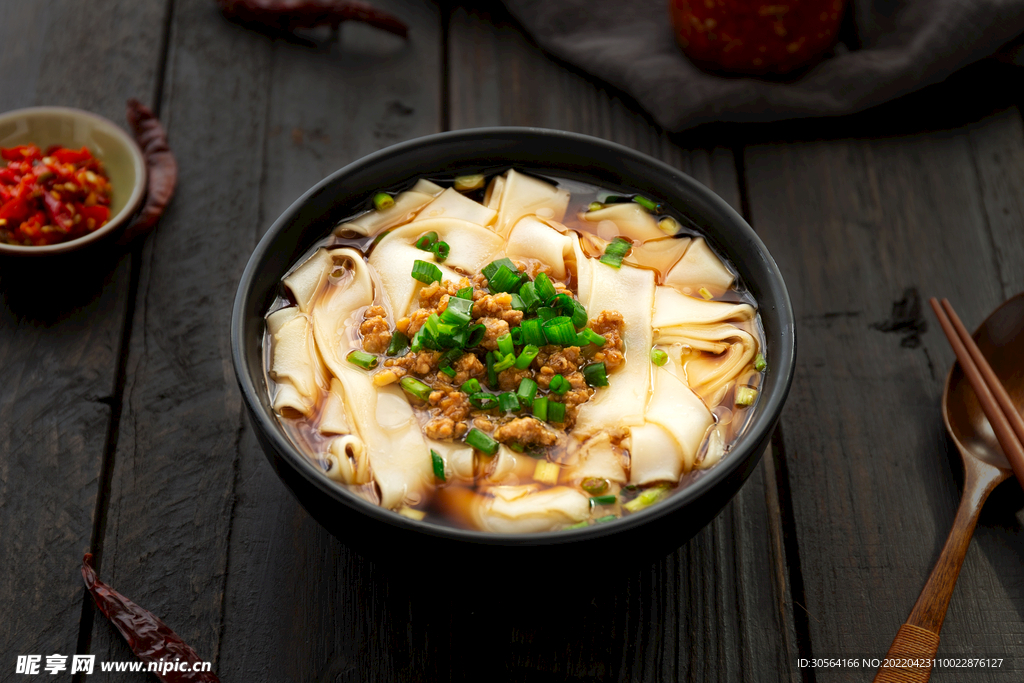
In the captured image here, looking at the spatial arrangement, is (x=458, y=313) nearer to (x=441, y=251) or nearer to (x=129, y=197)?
(x=441, y=251)

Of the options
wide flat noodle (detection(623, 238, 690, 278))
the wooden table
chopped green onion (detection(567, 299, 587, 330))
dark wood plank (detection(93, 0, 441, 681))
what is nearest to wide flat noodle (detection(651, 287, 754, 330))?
wide flat noodle (detection(623, 238, 690, 278))

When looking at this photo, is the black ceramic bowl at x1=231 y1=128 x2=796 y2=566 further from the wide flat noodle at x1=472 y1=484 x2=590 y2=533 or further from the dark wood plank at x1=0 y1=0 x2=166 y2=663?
the dark wood plank at x1=0 y1=0 x2=166 y2=663

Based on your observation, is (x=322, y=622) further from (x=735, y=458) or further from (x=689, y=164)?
(x=689, y=164)

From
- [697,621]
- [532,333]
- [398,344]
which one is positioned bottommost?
[697,621]

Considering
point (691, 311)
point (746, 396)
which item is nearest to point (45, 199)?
point (691, 311)

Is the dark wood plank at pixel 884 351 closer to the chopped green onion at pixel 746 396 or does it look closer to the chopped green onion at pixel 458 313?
the chopped green onion at pixel 746 396

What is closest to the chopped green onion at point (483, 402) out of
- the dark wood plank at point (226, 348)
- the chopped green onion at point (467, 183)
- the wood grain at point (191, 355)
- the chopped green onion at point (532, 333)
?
the chopped green onion at point (532, 333)
